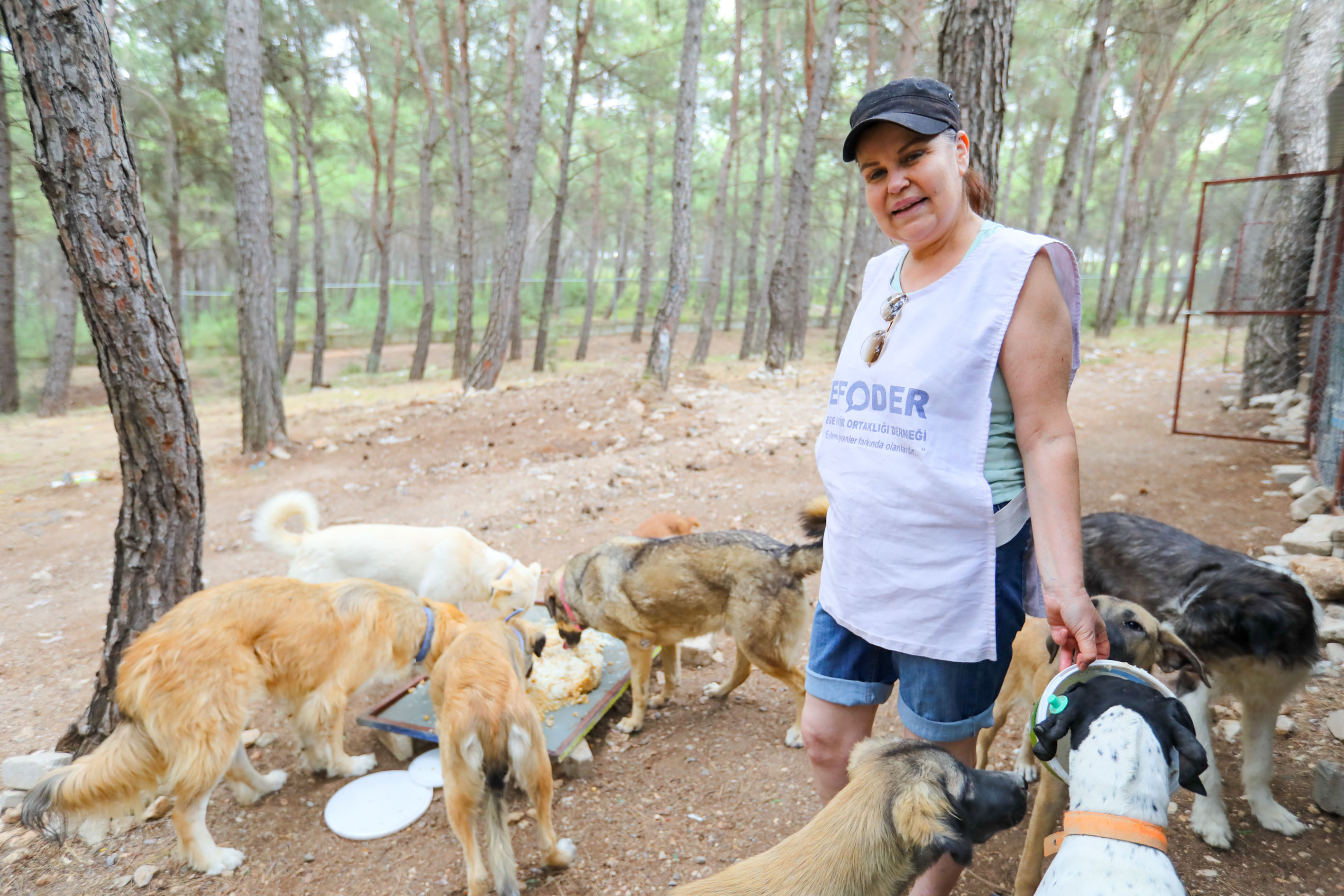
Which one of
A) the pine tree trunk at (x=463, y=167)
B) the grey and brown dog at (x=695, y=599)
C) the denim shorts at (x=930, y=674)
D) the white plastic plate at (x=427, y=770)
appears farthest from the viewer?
the pine tree trunk at (x=463, y=167)

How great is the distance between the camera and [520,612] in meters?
4.23

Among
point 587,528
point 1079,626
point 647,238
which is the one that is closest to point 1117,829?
point 1079,626

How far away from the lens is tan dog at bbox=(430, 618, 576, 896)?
2.76 meters

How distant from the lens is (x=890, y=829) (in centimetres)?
184

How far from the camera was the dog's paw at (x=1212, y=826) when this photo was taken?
8.87 feet

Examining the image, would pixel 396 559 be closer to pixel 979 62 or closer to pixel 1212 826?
pixel 1212 826

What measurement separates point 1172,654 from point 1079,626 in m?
1.28

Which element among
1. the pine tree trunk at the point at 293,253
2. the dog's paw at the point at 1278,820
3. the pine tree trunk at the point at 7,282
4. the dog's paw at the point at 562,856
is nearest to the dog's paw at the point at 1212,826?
the dog's paw at the point at 1278,820

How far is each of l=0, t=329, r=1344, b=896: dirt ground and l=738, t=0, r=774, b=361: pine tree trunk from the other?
4.44m

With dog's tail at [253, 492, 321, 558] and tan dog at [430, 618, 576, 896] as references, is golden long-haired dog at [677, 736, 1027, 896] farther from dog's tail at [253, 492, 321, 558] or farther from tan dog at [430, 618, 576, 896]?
dog's tail at [253, 492, 321, 558]

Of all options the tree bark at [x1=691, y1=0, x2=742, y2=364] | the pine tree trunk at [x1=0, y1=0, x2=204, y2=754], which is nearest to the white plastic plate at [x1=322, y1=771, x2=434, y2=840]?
the pine tree trunk at [x1=0, y1=0, x2=204, y2=754]

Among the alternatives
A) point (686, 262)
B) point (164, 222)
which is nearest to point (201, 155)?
point (164, 222)

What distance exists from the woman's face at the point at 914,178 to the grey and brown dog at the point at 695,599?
2.00 m

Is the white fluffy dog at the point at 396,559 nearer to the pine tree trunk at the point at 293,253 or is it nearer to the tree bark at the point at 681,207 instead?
the tree bark at the point at 681,207
